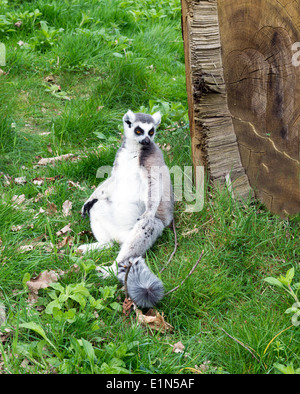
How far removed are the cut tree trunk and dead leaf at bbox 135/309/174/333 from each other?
51.4 inches

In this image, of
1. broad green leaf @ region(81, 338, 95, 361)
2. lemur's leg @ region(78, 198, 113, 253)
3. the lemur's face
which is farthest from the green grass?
the lemur's face

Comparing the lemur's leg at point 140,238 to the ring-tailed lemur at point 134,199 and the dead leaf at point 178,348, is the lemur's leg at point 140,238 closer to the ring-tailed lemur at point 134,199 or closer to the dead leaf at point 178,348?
the ring-tailed lemur at point 134,199

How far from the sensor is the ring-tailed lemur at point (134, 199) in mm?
3383

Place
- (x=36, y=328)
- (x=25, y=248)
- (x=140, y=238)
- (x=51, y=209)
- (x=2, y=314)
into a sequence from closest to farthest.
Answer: (x=36, y=328), (x=2, y=314), (x=25, y=248), (x=140, y=238), (x=51, y=209)

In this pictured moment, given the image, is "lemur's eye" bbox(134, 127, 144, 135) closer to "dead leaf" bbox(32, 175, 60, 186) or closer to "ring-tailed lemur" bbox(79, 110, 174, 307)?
"ring-tailed lemur" bbox(79, 110, 174, 307)

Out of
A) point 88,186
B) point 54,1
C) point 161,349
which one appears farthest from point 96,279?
point 54,1

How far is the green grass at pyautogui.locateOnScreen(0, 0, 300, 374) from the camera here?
8.09 feet

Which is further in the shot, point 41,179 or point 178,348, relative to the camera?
point 41,179

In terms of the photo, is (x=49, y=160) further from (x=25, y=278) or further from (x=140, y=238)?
(x=25, y=278)

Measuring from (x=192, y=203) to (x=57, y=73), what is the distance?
2.85m

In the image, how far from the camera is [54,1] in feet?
20.9

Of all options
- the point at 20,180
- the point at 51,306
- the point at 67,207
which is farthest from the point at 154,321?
the point at 20,180

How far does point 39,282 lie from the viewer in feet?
9.44

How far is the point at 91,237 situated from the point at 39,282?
89 centimetres
